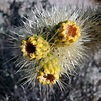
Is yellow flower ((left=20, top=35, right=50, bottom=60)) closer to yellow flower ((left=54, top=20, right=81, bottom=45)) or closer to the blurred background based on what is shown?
yellow flower ((left=54, top=20, right=81, bottom=45))

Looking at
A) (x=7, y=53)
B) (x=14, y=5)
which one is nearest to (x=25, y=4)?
(x=14, y=5)

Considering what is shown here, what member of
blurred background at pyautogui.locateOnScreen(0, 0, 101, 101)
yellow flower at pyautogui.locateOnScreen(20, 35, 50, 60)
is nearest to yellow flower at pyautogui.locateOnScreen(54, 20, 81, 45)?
yellow flower at pyautogui.locateOnScreen(20, 35, 50, 60)

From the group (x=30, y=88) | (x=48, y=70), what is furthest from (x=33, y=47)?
(x=30, y=88)

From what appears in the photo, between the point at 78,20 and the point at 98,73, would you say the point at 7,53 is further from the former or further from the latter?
the point at 78,20

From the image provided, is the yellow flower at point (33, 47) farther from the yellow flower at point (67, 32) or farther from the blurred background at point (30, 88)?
the blurred background at point (30, 88)

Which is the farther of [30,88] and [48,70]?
[30,88]

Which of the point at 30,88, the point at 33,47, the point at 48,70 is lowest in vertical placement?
the point at 30,88

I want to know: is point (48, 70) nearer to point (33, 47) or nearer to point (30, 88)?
point (33, 47)

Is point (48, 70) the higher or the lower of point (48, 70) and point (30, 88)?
the higher
